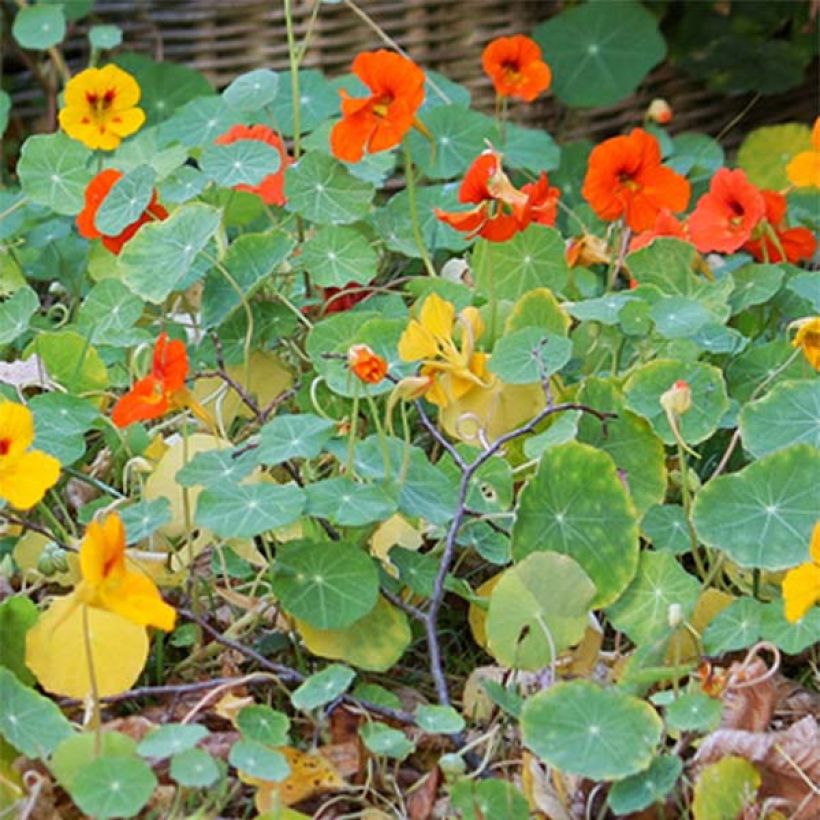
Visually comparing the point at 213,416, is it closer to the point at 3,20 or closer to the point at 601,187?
the point at 601,187

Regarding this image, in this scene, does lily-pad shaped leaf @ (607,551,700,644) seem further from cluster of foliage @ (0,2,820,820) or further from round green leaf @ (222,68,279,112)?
round green leaf @ (222,68,279,112)

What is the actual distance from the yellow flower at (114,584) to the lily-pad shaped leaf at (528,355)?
0.49 meters

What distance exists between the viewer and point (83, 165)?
209 centimetres

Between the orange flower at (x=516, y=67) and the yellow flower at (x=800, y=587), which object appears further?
the orange flower at (x=516, y=67)

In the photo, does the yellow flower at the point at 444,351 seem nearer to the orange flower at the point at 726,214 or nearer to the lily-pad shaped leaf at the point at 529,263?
the lily-pad shaped leaf at the point at 529,263

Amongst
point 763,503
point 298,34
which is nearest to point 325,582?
point 763,503

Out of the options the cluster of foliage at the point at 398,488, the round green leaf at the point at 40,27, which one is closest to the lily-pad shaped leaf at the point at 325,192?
the cluster of foliage at the point at 398,488

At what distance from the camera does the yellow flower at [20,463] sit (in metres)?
1.40

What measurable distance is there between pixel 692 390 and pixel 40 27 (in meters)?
1.24

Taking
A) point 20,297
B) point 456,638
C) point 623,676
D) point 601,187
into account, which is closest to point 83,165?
point 20,297

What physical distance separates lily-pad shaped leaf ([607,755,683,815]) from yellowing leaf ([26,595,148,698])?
1.28ft

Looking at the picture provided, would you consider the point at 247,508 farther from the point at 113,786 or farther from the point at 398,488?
the point at 113,786

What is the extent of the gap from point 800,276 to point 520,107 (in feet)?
3.68

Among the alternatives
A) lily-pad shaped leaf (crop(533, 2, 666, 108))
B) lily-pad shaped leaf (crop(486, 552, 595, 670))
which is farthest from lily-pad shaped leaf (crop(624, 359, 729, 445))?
lily-pad shaped leaf (crop(533, 2, 666, 108))
